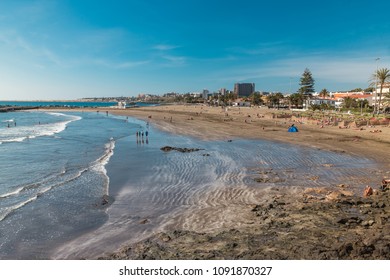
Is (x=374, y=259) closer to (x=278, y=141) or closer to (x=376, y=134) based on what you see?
(x=278, y=141)

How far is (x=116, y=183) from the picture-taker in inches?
652

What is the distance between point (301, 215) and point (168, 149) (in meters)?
18.5

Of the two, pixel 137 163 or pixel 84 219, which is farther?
pixel 137 163

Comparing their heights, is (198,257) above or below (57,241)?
above

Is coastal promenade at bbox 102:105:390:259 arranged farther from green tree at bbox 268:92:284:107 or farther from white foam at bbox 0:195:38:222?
green tree at bbox 268:92:284:107

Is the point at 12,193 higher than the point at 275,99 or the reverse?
the reverse

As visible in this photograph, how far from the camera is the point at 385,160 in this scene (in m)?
21.2

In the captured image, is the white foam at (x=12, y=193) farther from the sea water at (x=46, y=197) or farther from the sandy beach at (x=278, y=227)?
the sandy beach at (x=278, y=227)

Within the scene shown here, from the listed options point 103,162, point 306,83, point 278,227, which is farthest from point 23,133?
point 306,83

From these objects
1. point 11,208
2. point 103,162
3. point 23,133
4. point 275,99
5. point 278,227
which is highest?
point 275,99

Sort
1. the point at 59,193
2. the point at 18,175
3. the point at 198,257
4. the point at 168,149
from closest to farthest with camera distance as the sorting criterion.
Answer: the point at 198,257, the point at 59,193, the point at 18,175, the point at 168,149

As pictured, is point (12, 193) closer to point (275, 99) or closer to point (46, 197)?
point (46, 197)

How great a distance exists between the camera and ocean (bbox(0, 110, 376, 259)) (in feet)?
32.3

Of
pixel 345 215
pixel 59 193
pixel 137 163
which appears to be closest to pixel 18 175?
pixel 59 193
